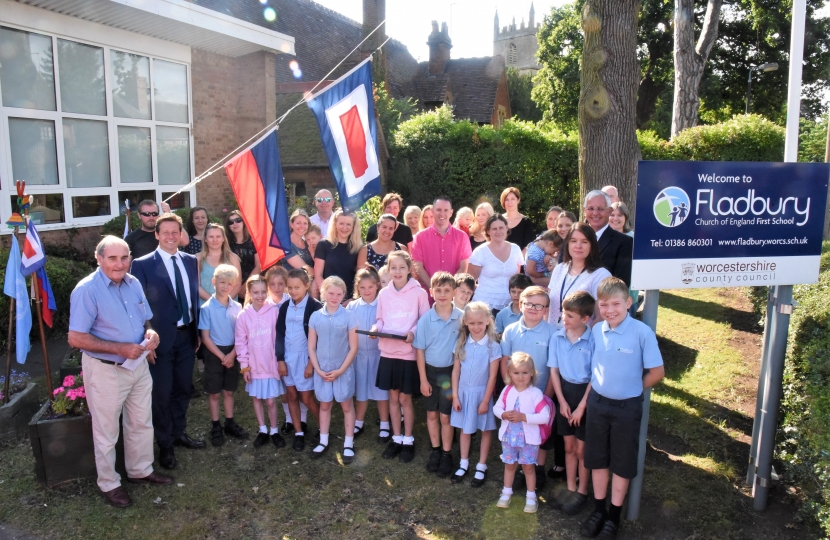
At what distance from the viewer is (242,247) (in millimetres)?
6023

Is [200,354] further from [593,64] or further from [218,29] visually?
[218,29]

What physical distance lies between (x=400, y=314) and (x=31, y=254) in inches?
114

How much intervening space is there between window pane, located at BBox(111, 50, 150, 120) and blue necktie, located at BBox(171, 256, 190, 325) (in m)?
6.33

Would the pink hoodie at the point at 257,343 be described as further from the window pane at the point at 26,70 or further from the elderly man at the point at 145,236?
the window pane at the point at 26,70

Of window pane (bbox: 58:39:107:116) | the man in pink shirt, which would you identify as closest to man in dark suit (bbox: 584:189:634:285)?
the man in pink shirt

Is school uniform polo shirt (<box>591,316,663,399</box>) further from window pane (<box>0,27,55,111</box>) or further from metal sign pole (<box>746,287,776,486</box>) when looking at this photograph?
window pane (<box>0,27,55,111</box>)

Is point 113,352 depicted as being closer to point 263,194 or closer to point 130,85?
point 263,194

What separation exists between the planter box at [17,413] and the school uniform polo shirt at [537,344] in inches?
162

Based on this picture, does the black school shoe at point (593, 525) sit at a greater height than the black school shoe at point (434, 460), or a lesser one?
lesser

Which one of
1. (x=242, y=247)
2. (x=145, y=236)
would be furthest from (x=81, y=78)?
(x=242, y=247)

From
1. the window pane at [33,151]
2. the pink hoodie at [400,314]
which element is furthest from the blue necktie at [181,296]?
the window pane at [33,151]

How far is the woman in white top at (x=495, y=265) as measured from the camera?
5207 mm

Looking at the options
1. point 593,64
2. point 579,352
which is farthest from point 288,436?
point 593,64

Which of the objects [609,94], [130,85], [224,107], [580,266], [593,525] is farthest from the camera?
[224,107]
